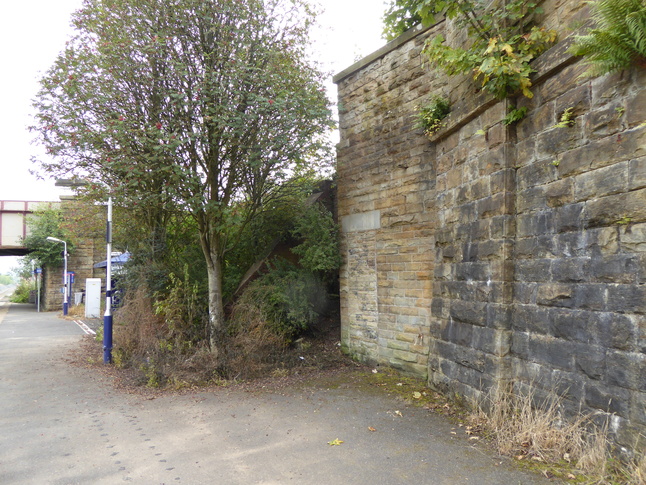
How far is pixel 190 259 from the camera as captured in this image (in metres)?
9.66

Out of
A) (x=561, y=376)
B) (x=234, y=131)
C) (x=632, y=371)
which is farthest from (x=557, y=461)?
(x=234, y=131)

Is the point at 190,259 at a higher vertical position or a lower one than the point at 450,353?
higher

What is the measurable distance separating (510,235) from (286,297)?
15.1 feet

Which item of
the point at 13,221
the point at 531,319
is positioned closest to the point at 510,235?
the point at 531,319

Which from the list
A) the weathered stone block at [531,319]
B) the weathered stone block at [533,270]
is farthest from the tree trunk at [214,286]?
the weathered stone block at [533,270]

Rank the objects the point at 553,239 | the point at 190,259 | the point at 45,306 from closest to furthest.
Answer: the point at 553,239
the point at 190,259
the point at 45,306

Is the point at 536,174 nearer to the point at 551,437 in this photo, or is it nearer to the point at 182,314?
the point at 551,437

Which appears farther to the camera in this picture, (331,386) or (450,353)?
(331,386)

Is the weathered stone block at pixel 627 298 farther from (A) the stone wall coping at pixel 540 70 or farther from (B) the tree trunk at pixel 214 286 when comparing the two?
(B) the tree trunk at pixel 214 286

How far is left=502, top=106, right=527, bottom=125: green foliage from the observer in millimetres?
4564

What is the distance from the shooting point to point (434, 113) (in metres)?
6.14

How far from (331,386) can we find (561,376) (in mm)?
3535

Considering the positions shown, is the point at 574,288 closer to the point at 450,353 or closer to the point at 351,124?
the point at 450,353

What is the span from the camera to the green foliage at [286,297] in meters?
8.16
